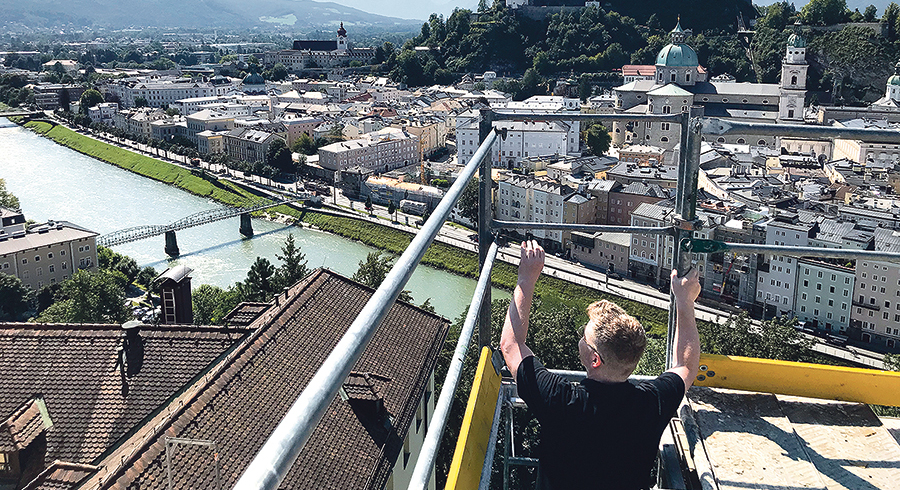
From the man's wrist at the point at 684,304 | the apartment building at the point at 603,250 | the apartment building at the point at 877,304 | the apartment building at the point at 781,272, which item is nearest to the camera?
the man's wrist at the point at 684,304

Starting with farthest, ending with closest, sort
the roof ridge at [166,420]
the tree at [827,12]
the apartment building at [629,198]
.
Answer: the tree at [827,12]
the apartment building at [629,198]
the roof ridge at [166,420]

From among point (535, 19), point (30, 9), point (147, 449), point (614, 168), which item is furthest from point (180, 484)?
point (30, 9)

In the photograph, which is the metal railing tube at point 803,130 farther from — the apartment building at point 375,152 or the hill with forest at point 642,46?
the hill with forest at point 642,46

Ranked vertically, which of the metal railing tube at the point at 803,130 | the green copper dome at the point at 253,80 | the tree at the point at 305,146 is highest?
the metal railing tube at the point at 803,130

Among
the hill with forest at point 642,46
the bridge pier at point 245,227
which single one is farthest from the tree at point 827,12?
the bridge pier at point 245,227

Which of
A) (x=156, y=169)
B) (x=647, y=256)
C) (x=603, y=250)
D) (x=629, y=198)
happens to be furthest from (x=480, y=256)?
(x=156, y=169)

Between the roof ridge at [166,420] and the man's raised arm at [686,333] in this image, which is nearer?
the man's raised arm at [686,333]
